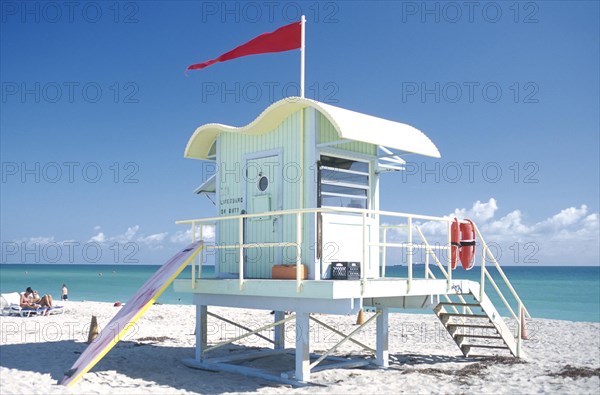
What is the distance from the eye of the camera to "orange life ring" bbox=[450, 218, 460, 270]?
13.9 metres

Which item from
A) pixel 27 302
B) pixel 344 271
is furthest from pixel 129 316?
Result: pixel 27 302

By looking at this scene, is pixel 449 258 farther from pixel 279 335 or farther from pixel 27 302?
pixel 27 302

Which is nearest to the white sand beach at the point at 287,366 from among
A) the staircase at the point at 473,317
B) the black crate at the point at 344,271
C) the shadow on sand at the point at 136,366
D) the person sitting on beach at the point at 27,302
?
the shadow on sand at the point at 136,366

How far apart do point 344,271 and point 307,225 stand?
1104mm

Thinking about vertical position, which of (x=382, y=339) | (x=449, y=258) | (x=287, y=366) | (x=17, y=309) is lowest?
(x=287, y=366)

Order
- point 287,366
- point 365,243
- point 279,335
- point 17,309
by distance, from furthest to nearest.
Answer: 1. point 17,309
2. point 279,335
3. point 287,366
4. point 365,243

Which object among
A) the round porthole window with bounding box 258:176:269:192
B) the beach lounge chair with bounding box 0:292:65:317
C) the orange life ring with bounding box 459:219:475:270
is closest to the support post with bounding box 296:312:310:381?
the round porthole window with bounding box 258:176:269:192

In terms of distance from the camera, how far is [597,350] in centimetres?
1808

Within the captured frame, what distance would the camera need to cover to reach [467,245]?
14016 millimetres

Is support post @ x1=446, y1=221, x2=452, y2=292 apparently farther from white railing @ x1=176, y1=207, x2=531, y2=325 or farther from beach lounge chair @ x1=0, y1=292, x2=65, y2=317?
beach lounge chair @ x1=0, y1=292, x2=65, y2=317

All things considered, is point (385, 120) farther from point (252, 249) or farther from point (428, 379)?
point (428, 379)

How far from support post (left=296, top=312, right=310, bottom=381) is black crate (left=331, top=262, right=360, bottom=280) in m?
1.12

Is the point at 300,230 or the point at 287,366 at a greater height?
the point at 300,230

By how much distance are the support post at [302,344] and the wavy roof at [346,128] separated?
3.24 m
